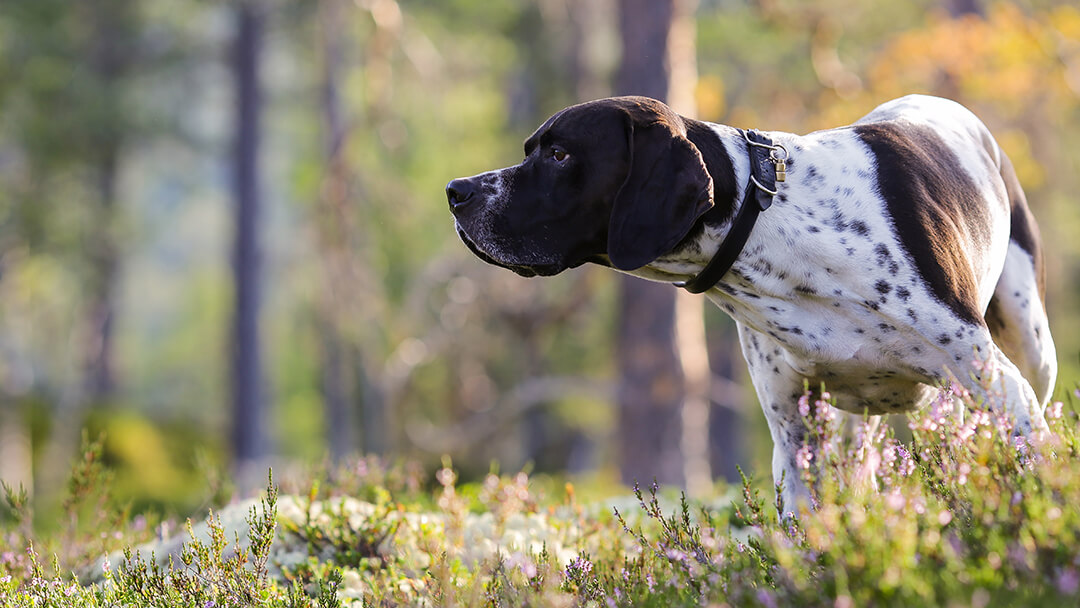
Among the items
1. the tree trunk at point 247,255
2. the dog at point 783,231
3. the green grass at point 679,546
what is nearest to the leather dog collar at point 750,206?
the dog at point 783,231

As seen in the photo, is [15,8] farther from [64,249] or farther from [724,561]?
[724,561]

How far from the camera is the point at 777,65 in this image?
1906 cm

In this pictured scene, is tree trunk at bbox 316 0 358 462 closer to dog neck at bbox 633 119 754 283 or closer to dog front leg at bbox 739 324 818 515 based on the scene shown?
dog front leg at bbox 739 324 818 515

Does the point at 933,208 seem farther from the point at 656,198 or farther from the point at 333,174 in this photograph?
the point at 333,174

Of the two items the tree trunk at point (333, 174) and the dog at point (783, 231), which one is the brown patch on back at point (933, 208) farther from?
the tree trunk at point (333, 174)

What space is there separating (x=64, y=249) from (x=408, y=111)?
21.7 feet

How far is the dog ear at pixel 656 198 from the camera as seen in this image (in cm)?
358

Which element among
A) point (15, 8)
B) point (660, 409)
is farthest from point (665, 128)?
point (15, 8)

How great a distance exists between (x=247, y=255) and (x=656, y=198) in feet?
50.5

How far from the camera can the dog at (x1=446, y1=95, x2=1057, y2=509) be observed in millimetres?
3643

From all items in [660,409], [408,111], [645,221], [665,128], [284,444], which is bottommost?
[284,444]

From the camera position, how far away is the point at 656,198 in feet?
11.8

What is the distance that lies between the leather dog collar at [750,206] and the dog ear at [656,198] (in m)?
0.20

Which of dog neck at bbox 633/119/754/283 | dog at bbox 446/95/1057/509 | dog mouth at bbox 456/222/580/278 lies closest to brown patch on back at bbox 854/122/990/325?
dog at bbox 446/95/1057/509
